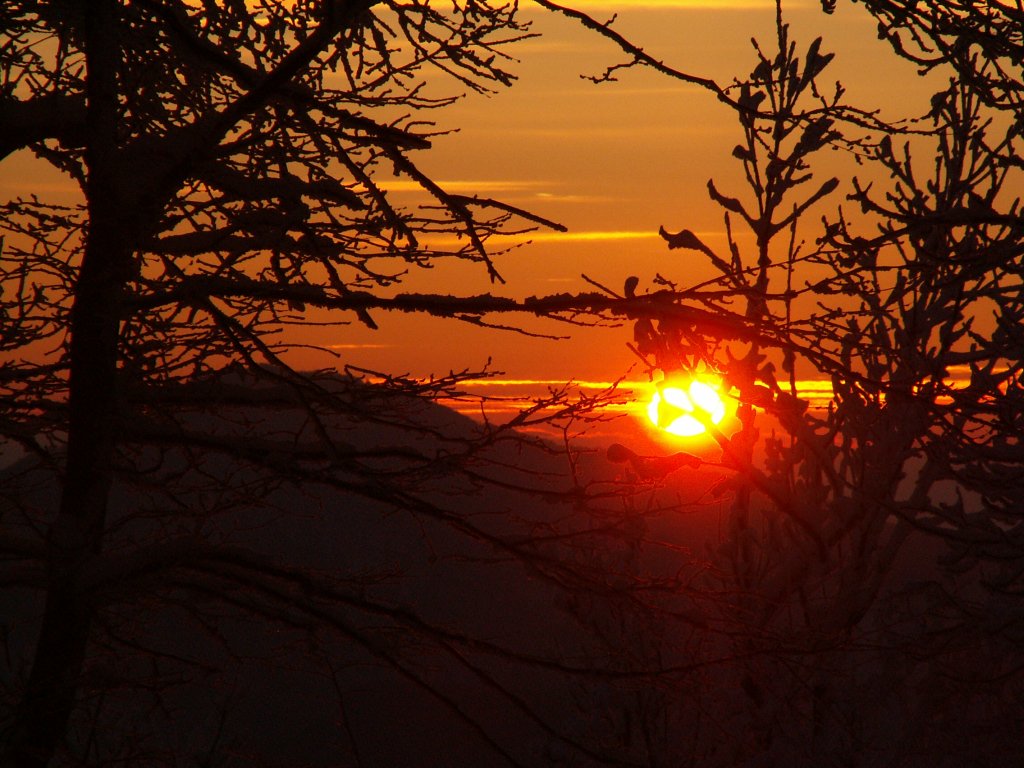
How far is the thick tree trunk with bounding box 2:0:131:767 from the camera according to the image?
4.22m

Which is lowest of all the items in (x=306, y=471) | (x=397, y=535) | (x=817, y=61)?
(x=397, y=535)

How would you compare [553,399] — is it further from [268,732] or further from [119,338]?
[268,732]

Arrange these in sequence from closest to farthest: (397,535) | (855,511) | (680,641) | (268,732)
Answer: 1. (855,511)
2. (680,641)
3. (268,732)
4. (397,535)

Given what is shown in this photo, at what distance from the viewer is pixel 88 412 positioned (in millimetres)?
4441

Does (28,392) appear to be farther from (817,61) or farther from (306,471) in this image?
(817,61)

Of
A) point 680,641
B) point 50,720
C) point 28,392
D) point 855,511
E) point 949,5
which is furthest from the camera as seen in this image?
point 680,641

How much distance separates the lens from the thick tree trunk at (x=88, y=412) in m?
4.22

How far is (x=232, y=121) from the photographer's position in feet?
13.5

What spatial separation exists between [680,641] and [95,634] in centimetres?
1172

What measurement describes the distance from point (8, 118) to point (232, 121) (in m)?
1.11

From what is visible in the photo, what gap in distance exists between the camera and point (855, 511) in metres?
9.94

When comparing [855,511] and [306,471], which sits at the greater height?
[306,471]

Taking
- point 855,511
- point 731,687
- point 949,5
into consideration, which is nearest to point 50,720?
point 949,5

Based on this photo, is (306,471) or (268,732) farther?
(268,732)
